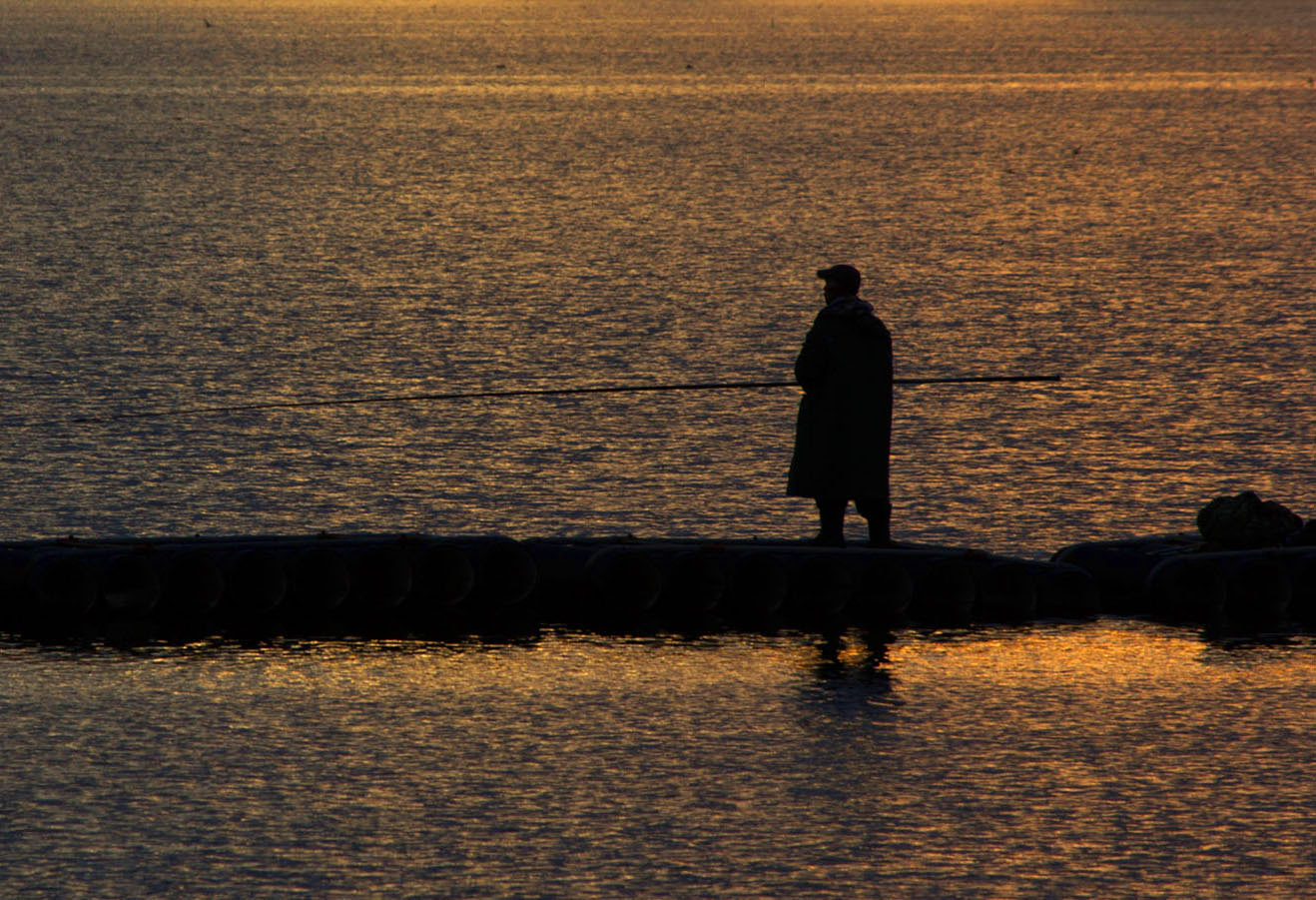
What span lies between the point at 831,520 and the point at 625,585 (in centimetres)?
108

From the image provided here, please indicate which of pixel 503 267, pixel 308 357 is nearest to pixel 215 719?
pixel 308 357

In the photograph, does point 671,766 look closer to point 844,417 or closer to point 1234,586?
point 844,417

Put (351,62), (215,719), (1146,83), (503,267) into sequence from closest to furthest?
(215,719) < (503,267) < (1146,83) < (351,62)

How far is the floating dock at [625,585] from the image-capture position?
1061 cm

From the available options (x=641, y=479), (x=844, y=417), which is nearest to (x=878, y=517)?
(x=844, y=417)

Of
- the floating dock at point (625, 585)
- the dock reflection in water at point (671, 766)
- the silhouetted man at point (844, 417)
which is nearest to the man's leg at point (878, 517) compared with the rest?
the silhouetted man at point (844, 417)

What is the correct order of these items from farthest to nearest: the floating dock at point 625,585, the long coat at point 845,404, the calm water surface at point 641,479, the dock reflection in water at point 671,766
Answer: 1. the long coat at point 845,404
2. the floating dock at point 625,585
3. the calm water surface at point 641,479
4. the dock reflection in water at point 671,766

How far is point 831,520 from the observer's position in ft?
36.3

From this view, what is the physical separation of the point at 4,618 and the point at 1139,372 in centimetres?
1041

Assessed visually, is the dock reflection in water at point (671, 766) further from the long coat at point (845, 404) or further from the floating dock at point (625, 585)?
the long coat at point (845, 404)

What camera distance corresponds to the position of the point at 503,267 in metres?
25.9

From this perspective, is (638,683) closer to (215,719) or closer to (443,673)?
(443,673)

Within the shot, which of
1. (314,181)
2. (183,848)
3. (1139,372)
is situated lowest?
(183,848)

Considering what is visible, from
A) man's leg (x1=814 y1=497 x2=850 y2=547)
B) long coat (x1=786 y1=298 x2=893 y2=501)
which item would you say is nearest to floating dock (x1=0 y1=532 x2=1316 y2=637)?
man's leg (x1=814 y1=497 x2=850 y2=547)
